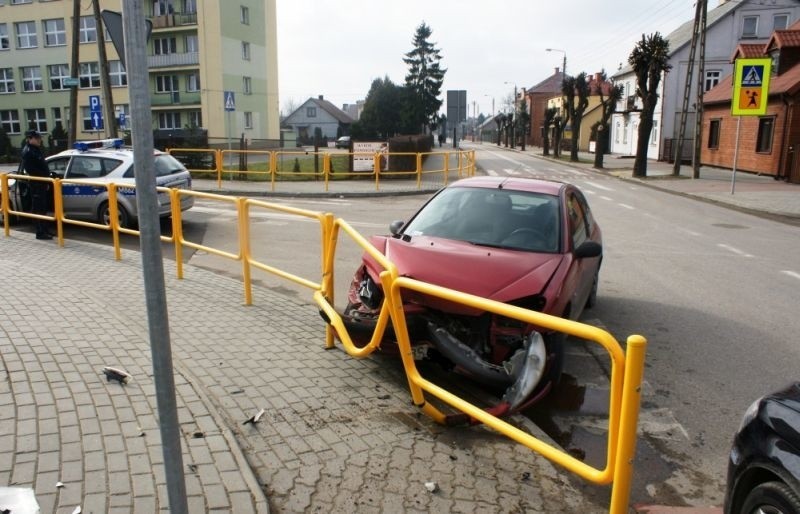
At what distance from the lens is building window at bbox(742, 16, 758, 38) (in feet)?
140

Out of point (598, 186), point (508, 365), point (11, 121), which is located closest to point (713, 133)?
point (598, 186)

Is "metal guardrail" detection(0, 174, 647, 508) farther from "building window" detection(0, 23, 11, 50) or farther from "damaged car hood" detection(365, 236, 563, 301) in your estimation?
"building window" detection(0, 23, 11, 50)

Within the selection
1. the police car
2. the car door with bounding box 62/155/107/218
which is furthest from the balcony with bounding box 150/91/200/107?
the car door with bounding box 62/155/107/218

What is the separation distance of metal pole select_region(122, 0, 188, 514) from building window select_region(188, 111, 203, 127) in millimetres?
53855

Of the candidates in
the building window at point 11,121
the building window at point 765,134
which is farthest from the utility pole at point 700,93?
the building window at point 11,121

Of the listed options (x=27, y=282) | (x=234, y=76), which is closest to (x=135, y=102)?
(x=27, y=282)

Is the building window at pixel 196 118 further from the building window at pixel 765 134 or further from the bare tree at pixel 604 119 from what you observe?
the building window at pixel 765 134

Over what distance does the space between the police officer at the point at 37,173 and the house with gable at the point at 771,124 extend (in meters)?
21.5

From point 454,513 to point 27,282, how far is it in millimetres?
6076

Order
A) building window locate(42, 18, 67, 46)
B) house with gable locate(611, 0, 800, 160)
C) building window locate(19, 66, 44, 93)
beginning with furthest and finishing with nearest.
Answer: building window locate(19, 66, 44, 93) → building window locate(42, 18, 67, 46) → house with gable locate(611, 0, 800, 160)

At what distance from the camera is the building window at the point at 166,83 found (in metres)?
53.4

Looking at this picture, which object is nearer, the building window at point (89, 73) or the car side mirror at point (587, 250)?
the car side mirror at point (587, 250)

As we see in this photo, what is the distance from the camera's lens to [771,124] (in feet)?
92.5

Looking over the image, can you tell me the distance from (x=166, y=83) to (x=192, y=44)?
172 inches
